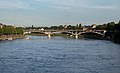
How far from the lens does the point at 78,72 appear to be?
93.7 ft

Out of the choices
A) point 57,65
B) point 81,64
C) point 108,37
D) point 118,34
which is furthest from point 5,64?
point 108,37

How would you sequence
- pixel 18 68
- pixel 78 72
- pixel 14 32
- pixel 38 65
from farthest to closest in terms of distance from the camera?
1. pixel 14 32
2. pixel 38 65
3. pixel 18 68
4. pixel 78 72

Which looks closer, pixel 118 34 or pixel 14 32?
pixel 118 34

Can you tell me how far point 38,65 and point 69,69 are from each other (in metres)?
3.63

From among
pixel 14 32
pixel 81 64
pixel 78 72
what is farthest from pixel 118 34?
→ pixel 78 72

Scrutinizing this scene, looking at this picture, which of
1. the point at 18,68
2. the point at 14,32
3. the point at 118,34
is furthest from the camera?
the point at 14,32

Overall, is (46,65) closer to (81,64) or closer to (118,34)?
(81,64)

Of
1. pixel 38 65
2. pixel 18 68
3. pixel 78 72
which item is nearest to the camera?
pixel 78 72

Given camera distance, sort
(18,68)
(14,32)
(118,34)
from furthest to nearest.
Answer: (14,32) → (118,34) → (18,68)

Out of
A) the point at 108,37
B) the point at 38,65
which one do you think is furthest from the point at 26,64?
the point at 108,37

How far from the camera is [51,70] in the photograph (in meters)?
29.7

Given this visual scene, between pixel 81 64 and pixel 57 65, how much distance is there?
218cm

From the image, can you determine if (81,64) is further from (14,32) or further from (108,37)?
(14,32)

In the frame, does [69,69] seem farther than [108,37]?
No
